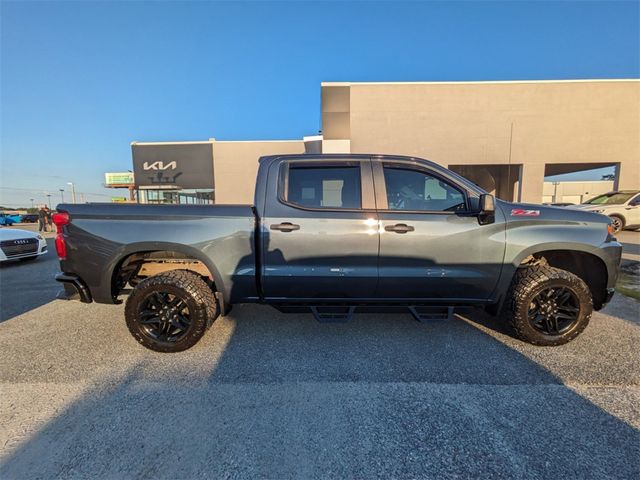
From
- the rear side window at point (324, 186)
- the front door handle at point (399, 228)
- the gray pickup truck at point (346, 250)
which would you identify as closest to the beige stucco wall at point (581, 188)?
the gray pickup truck at point (346, 250)

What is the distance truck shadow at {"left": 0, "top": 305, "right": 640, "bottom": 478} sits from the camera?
5.73 feet

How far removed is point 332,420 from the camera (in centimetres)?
209

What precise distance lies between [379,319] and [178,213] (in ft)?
8.86

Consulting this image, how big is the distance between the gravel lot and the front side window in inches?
58.1

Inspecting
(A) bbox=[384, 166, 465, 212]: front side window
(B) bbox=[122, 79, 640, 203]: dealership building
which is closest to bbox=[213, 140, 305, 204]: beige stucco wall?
(B) bbox=[122, 79, 640, 203]: dealership building

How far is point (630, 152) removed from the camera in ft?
48.6

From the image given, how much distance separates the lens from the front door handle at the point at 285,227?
3.02 m

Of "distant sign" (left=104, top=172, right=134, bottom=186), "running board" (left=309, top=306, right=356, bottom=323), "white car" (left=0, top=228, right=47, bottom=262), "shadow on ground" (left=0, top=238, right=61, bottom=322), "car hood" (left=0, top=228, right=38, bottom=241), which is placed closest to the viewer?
"running board" (left=309, top=306, right=356, bottom=323)

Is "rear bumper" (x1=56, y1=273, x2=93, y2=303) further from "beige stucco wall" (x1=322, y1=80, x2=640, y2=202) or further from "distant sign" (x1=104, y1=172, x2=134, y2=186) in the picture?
"distant sign" (x1=104, y1=172, x2=134, y2=186)

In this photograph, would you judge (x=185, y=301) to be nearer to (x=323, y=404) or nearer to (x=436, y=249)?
(x=323, y=404)

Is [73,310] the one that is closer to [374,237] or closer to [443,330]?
[374,237]

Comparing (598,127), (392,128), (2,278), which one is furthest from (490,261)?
(598,127)

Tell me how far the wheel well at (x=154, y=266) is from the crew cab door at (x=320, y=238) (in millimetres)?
907

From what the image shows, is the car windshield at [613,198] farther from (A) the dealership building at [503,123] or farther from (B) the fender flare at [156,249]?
(B) the fender flare at [156,249]
